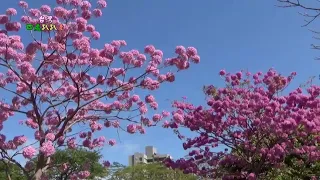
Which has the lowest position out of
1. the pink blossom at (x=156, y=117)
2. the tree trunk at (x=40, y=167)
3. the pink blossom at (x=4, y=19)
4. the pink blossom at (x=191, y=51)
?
the tree trunk at (x=40, y=167)

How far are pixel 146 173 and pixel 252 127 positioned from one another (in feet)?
57.7

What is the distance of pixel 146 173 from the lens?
26.7 meters

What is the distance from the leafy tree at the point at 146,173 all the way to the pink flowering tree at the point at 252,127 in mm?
14292

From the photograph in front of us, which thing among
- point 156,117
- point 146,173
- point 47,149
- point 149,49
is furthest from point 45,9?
point 146,173

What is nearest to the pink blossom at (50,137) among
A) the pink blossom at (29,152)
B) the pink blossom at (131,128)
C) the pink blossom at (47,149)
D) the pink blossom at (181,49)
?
the pink blossom at (47,149)

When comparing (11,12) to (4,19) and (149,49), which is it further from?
(149,49)

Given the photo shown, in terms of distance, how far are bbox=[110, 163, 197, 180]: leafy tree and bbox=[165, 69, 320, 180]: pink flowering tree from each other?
Result: 14292 millimetres

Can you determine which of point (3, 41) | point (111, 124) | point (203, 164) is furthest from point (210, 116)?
point (3, 41)

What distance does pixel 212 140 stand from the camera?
10.4 meters

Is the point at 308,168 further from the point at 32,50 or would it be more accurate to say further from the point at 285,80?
the point at 32,50

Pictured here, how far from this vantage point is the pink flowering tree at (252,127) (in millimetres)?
9195

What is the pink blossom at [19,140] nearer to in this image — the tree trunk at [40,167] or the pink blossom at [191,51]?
the tree trunk at [40,167]

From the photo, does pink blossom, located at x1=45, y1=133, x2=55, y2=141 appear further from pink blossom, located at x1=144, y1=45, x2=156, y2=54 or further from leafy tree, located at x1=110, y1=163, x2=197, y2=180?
leafy tree, located at x1=110, y1=163, x2=197, y2=180

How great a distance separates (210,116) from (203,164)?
1.29 meters
